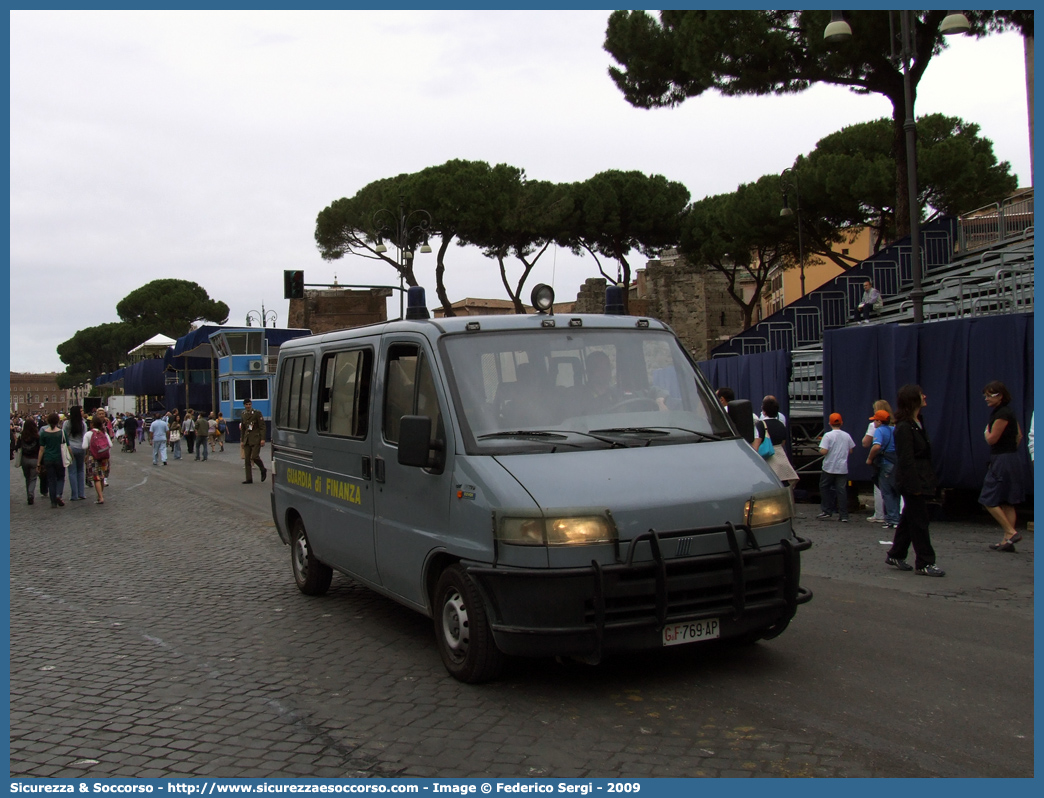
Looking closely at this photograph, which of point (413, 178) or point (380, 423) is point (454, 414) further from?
point (413, 178)

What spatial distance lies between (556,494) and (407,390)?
1522 mm

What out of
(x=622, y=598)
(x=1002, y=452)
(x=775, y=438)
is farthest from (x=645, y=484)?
(x=775, y=438)

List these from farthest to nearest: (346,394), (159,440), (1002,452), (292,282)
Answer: (159,440), (292,282), (1002,452), (346,394)

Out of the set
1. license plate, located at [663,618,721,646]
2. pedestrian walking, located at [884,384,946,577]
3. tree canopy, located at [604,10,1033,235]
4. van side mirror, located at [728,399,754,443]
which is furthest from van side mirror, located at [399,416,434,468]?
tree canopy, located at [604,10,1033,235]

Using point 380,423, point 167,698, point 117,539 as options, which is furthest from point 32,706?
point 117,539

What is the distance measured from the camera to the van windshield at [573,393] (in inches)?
214

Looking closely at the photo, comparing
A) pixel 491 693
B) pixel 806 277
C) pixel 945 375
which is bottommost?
pixel 491 693

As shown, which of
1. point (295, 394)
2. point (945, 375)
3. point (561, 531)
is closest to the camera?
point (561, 531)

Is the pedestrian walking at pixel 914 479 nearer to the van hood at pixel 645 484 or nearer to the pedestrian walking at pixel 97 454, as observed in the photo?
the van hood at pixel 645 484

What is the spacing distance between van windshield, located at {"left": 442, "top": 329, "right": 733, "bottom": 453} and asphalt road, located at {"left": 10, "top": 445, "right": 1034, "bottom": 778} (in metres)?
1.30

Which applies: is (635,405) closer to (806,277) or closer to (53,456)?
(53,456)

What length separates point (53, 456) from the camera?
661 inches

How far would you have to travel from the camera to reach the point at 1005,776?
392cm

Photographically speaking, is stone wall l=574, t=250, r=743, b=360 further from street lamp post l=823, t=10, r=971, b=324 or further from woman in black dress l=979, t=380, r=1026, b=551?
woman in black dress l=979, t=380, r=1026, b=551
